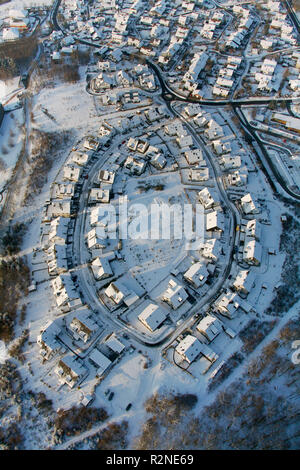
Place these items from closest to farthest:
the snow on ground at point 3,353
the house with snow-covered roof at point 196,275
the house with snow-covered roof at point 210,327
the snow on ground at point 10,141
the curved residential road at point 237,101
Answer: the snow on ground at point 3,353, the house with snow-covered roof at point 210,327, the house with snow-covered roof at point 196,275, the snow on ground at point 10,141, the curved residential road at point 237,101

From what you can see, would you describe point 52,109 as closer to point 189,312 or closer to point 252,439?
point 189,312

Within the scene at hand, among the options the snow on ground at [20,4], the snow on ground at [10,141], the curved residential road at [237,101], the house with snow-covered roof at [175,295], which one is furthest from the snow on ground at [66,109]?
the snow on ground at [20,4]

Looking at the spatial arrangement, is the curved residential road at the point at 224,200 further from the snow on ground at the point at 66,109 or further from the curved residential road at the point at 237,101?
the snow on ground at the point at 66,109

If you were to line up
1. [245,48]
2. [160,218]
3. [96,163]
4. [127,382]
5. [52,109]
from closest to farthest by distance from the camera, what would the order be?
[127,382] → [160,218] → [96,163] → [52,109] → [245,48]

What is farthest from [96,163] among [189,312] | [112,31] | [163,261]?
[112,31]

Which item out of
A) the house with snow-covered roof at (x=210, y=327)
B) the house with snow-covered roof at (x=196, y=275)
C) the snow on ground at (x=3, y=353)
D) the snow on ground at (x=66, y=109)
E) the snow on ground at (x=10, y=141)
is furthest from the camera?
the snow on ground at (x=66, y=109)

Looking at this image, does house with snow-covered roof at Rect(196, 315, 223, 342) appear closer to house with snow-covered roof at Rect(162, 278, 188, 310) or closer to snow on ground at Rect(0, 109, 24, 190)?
house with snow-covered roof at Rect(162, 278, 188, 310)

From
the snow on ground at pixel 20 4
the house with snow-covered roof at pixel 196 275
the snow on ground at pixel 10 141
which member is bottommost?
the house with snow-covered roof at pixel 196 275

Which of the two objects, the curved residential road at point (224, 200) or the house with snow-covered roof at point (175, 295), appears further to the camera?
the house with snow-covered roof at point (175, 295)

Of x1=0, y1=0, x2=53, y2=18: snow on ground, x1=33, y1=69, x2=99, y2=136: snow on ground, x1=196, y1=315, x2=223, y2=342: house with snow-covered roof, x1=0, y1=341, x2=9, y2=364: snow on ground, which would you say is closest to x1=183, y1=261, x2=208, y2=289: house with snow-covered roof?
x1=196, y1=315, x2=223, y2=342: house with snow-covered roof

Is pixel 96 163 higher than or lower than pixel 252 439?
higher

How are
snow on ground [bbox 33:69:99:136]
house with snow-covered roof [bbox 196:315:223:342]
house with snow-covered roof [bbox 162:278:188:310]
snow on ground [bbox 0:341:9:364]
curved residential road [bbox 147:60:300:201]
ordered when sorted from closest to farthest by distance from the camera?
snow on ground [bbox 0:341:9:364], house with snow-covered roof [bbox 196:315:223:342], house with snow-covered roof [bbox 162:278:188:310], curved residential road [bbox 147:60:300:201], snow on ground [bbox 33:69:99:136]
